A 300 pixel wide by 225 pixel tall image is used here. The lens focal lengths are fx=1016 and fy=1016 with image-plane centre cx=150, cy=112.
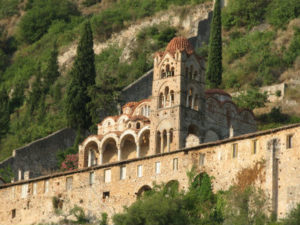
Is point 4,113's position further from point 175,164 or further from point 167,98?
point 175,164

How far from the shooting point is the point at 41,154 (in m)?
75.8

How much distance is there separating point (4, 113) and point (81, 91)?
14343mm

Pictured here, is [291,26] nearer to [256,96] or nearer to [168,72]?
[256,96]

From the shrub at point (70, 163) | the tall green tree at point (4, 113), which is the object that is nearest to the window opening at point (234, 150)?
the shrub at point (70, 163)

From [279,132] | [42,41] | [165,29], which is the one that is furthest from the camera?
[42,41]

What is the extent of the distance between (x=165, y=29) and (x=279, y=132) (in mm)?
40397

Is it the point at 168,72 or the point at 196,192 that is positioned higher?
the point at 168,72

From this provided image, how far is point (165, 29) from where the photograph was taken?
94.2m

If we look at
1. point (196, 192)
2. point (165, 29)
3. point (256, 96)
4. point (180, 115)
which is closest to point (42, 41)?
point (165, 29)

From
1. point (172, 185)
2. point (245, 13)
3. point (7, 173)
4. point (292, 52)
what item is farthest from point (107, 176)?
point (245, 13)

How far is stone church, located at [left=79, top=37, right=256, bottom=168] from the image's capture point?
65.9 metres

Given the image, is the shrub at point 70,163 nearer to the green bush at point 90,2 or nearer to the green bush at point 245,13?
the green bush at point 245,13

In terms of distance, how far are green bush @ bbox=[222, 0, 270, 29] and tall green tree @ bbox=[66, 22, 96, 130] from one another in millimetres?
18564

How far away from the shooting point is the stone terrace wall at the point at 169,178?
178 ft
